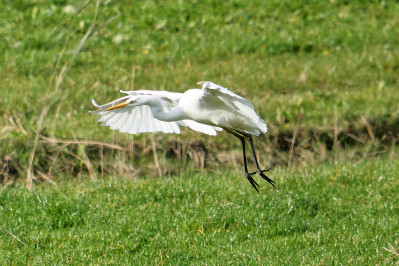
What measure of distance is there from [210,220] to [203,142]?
327 cm

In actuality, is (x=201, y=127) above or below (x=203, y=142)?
above

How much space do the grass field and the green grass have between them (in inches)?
0.8

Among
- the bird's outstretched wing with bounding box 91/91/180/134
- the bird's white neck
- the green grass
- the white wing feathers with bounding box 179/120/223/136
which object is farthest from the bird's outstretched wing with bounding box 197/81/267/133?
the green grass

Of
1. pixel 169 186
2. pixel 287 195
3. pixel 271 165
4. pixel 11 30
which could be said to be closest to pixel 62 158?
pixel 169 186

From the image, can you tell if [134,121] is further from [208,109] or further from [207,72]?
[207,72]

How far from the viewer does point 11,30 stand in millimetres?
12812

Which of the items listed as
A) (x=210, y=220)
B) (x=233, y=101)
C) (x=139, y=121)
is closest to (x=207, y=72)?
(x=210, y=220)

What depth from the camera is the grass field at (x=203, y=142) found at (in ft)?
17.6

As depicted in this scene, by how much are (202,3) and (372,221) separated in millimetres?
9538

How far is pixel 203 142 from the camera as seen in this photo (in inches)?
353

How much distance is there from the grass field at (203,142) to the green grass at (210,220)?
0.06ft

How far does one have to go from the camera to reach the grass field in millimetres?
5371

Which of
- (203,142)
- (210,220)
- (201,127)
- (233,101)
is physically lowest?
(203,142)

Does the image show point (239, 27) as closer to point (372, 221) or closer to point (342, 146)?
point (342, 146)
